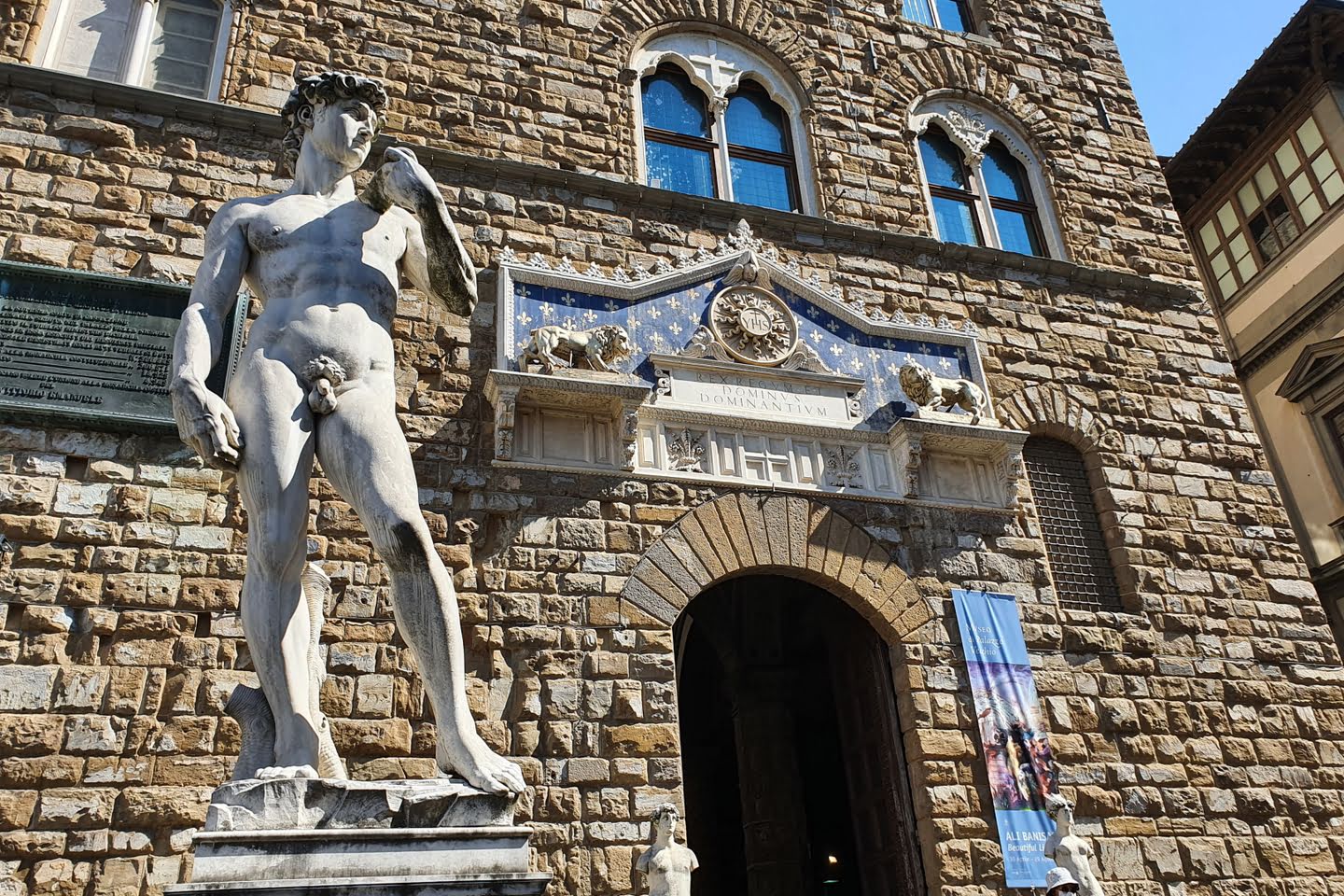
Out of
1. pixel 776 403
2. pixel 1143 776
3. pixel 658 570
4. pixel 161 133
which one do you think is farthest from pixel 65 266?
pixel 1143 776

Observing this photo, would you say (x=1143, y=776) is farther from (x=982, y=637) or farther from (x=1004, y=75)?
(x=1004, y=75)

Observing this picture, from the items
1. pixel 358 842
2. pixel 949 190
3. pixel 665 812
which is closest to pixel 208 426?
pixel 358 842

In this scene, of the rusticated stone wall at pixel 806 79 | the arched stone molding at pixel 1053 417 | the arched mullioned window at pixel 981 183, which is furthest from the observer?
the arched mullioned window at pixel 981 183

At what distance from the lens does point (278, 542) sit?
3609 mm

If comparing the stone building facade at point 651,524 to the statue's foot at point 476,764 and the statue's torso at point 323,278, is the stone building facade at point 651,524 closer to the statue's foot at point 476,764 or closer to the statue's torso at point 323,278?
the statue's torso at point 323,278

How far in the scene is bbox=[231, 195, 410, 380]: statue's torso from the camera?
3.94 meters

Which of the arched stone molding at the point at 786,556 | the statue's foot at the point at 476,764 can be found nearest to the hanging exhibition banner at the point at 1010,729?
the arched stone molding at the point at 786,556

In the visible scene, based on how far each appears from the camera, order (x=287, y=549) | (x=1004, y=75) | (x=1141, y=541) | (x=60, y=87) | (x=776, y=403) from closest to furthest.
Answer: (x=287, y=549) → (x=60, y=87) → (x=776, y=403) → (x=1141, y=541) → (x=1004, y=75)

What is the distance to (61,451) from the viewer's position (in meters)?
6.24

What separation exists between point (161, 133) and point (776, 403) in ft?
15.5

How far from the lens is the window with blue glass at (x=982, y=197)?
9.76 metres

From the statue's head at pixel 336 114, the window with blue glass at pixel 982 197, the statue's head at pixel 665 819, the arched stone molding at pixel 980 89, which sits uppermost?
the arched stone molding at pixel 980 89

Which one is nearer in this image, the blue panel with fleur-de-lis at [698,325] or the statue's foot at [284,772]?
the statue's foot at [284,772]

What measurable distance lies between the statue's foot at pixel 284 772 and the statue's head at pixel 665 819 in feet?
9.38
